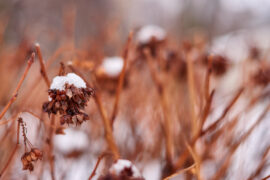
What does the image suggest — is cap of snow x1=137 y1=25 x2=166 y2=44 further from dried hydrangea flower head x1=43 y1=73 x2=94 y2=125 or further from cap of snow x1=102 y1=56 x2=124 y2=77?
dried hydrangea flower head x1=43 y1=73 x2=94 y2=125

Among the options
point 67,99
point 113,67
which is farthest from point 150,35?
point 67,99

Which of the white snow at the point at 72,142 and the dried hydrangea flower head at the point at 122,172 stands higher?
the white snow at the point at 72,142

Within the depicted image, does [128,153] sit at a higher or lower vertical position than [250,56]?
lower

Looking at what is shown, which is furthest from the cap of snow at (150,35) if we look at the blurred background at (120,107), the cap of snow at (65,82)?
the cap of snow at (65,82)

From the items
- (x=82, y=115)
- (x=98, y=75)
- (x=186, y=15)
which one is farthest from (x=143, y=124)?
(x=186, y=15)

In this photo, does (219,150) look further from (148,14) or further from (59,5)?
(148,14)

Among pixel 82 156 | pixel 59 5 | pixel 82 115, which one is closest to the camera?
pixel 82 115

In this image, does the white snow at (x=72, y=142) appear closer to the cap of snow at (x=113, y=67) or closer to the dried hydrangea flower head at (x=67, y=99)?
the cap of snow at (x=113, y=67)

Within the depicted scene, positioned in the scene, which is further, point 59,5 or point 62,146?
point 59,5
